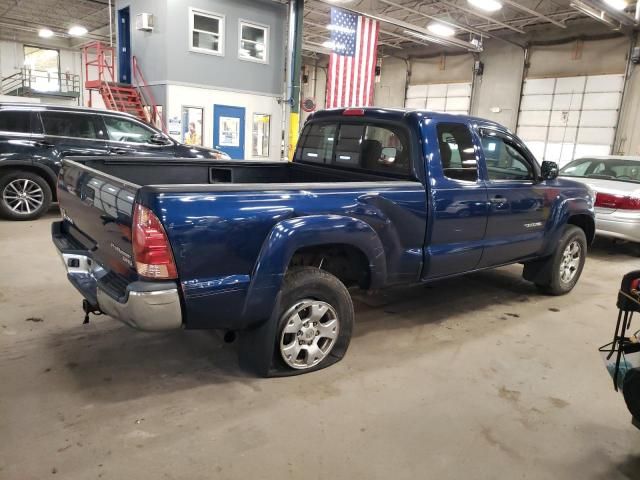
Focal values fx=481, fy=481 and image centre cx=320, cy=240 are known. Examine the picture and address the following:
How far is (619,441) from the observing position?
2711mm

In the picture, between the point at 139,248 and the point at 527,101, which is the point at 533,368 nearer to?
the point at 139,248

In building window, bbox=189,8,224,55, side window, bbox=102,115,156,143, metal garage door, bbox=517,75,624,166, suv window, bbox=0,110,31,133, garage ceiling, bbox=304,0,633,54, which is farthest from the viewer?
metal garage door, bbox=517,75,624,166

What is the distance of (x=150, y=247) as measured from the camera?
2387 mm

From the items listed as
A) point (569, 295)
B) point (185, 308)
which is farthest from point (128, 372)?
point (569, 295)

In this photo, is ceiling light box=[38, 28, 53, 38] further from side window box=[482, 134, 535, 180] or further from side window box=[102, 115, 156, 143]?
side window box=[482, 134, 535, 180]

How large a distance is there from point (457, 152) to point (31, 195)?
22.2 ft

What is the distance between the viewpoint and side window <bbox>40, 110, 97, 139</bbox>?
24.3 feet

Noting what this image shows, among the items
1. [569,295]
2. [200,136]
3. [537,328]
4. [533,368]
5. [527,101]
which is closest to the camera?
[533,368]

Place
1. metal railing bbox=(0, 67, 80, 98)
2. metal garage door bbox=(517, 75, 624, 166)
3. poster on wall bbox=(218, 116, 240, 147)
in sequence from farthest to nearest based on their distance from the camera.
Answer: metal railing bbox=(0, 67, 80, 98) → metal garage door bbox=(517, 75, 624, 166) → poster on wall bbox=(218, 116, 240, 147)

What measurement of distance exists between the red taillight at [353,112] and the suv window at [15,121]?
5620 mm

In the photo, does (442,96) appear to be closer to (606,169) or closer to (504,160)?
(606,169)

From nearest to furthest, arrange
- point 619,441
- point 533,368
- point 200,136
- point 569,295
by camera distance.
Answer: point 619,441
point 533,368
point 569,295
point 200,136

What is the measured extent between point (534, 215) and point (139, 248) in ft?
11.9

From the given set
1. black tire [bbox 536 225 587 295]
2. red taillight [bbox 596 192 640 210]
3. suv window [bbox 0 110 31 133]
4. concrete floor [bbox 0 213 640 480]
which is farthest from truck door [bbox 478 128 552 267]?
suv window [bbox 0 110 31 133]
